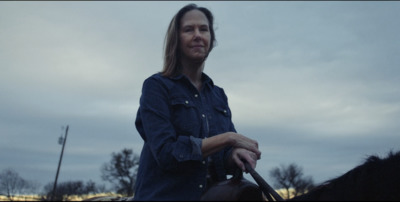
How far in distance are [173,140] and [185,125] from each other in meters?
0.25

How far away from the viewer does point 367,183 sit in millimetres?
2068

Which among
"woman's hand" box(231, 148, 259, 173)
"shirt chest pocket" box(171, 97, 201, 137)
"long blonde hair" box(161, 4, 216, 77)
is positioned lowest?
"woman's hand" box(231, 148, 259, 173)

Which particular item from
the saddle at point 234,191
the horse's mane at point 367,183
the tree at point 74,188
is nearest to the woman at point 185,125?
the saddle at point 234,191

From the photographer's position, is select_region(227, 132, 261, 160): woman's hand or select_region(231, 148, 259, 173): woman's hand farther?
select_region(231, 148, 259, 173): woman's hand

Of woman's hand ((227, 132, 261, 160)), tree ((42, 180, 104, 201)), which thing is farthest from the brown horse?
tree ((42, 180, 104, 201))

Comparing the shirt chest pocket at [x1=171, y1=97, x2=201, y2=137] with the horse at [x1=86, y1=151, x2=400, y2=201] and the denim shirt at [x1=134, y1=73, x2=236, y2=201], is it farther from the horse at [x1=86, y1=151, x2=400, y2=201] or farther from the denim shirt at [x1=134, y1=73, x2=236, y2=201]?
the horse at [x1=86, y1=151, x2=400, y2=201]

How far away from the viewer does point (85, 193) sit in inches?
1694

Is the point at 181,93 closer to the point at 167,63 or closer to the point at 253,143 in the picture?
the point at 167,63

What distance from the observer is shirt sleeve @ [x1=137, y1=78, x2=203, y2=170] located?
211cm

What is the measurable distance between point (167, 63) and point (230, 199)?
1.23m

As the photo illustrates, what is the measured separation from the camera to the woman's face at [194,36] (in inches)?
104

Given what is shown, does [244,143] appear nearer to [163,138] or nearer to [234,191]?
[234,191]

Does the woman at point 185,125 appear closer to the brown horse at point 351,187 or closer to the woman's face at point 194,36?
the woman's face at point 194,36

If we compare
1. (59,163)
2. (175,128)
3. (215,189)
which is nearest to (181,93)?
(175,128)
